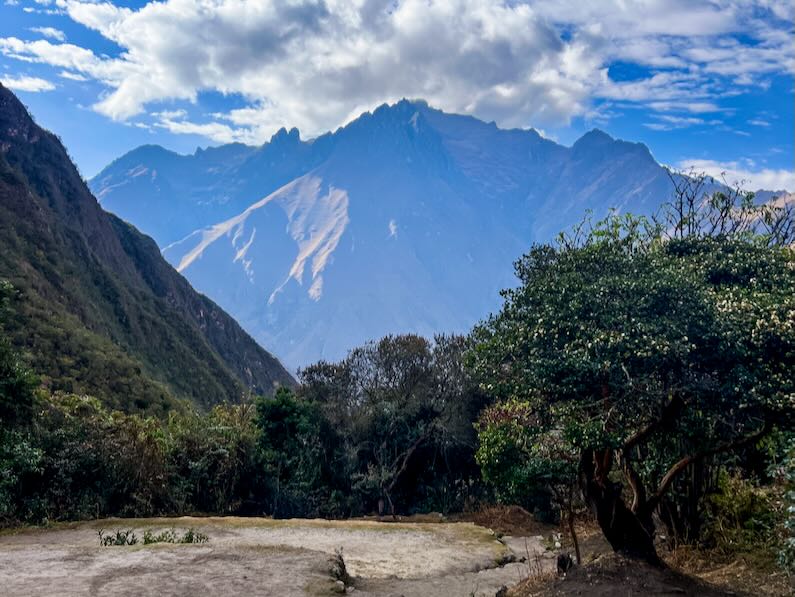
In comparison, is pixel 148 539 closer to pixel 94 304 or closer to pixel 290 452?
pixel 290 452

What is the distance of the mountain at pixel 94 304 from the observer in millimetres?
35312

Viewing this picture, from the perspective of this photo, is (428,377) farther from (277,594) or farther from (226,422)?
(277,594)

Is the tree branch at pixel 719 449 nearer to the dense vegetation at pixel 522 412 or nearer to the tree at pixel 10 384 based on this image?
the dense vegetation at pixel 522 412

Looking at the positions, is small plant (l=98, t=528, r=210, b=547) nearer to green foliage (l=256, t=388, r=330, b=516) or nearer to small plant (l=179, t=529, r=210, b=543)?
small plant (l=179, t=529, r=210, b=543)

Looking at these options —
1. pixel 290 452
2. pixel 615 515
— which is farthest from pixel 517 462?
pixel 290 452

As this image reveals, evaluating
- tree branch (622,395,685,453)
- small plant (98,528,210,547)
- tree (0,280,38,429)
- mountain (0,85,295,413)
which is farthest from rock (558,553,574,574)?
mountain (0,85,295,413)

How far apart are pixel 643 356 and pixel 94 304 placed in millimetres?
49824

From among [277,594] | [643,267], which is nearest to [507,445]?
[643,267]

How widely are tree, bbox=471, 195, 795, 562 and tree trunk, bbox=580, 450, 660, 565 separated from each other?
2 centimetres

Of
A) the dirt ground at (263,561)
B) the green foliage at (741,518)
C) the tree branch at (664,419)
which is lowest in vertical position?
the dirt ground at (263,561)

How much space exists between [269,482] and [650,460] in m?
15.5

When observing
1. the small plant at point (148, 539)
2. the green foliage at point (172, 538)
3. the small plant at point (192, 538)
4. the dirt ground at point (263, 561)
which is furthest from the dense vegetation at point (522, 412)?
the small plant at point (192, 538)

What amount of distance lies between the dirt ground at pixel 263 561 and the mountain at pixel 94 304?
1295cm

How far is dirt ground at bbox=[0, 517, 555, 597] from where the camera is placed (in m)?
9.48
